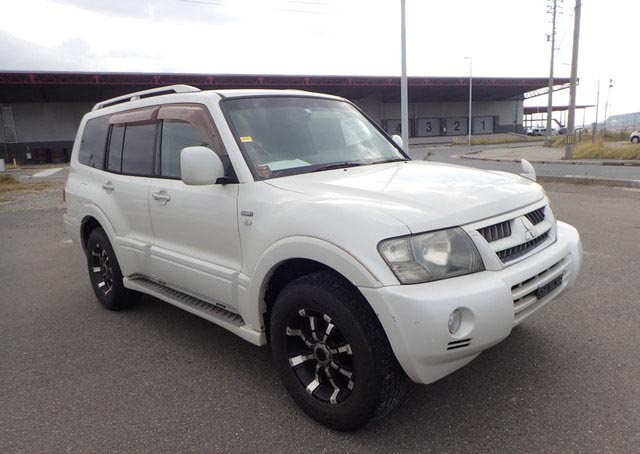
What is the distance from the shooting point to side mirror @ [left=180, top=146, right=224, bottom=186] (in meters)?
2.77

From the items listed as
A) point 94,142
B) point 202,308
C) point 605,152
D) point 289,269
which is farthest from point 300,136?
point 605,152

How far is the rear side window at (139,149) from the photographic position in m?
3.79

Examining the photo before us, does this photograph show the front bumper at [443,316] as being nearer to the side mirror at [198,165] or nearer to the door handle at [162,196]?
the side mirror at [198,165]

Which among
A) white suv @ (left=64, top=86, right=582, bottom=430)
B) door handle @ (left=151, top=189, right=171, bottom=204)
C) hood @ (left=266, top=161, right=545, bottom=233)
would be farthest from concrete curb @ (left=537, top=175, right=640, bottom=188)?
door handle @ (left=151, top=189, right=171, bottom=204)

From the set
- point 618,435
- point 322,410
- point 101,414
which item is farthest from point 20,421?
point 618,435

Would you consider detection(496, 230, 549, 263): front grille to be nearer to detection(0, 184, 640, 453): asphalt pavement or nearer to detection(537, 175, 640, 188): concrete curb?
detection(0, 184, 640, 453): asphalt pavement

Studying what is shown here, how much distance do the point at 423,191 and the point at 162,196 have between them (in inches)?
76.8

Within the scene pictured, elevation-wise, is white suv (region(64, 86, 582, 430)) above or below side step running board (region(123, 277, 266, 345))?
above

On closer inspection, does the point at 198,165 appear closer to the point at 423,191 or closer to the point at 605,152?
the point at 423,191

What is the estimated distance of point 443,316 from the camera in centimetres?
209

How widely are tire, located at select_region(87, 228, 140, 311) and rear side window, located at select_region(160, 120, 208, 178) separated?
1174mm

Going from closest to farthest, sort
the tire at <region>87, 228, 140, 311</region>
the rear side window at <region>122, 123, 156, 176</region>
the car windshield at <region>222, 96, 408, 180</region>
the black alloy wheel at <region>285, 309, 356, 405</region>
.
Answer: the black alloy wheel at <region>285, 309, 356, 405</region> < the car windshield at <region>222, 96, 408, 180</region> < the rear side window at <region>122, 123, 156, 176</region> < the tire at <region>87, 228, 140, 311</region>

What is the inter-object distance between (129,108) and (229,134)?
1.61 m

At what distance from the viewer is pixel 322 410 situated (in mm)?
2527
